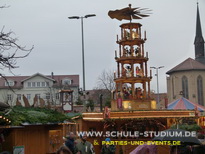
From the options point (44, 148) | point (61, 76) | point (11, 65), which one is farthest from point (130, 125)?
point (61, 76)

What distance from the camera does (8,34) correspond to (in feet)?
41.5

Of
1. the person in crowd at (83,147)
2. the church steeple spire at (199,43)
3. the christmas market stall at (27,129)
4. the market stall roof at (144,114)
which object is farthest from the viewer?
the church steeple spire at (199,43)

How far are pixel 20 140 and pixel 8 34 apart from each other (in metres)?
6.42

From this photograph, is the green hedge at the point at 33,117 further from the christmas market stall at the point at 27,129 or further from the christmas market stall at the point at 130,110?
the christmas market stall at the point at 130,110

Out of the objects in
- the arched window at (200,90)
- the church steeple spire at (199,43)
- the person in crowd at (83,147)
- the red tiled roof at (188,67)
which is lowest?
the person in crowd at (83,147)

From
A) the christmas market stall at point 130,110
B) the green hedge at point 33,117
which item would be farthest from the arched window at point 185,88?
the green hedge at point 33,117

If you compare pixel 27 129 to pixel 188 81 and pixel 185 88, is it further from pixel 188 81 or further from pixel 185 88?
pixel 188 81

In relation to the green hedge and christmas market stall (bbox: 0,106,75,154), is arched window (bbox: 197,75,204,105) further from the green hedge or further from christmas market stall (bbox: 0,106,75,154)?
the green hedge

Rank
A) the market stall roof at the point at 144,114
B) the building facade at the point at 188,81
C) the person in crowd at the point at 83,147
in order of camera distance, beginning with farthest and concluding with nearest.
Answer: the building facade at the point at 188,81 < the market stall roof at the point at 144,114 < the person in crowd at the point at 83,147

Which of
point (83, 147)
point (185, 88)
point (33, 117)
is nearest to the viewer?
point (83, 147)

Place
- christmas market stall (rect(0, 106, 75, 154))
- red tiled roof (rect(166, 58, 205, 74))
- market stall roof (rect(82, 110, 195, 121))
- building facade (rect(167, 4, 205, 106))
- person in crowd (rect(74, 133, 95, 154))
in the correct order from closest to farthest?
person in crowd (rect(74, 133, 95, 154)) < christmas market stall (rect(0, 106, 75, 154)) < market stall roof (rect(82, 110, 195, 121)) < building facade (rect(167, 4, 205, 106)) < red tiled roof (rect(166, 58, 205, 74))

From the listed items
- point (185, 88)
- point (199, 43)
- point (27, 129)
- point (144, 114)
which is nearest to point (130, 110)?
point (144, 114)

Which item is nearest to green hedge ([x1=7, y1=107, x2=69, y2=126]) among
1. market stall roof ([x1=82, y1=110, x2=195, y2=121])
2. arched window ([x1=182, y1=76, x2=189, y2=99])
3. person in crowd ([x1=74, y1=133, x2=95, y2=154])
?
person in crowd ([x1=74, y1=133, x2=95, y2=154])

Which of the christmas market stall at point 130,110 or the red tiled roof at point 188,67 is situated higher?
the red tiled roof at point 188,67
